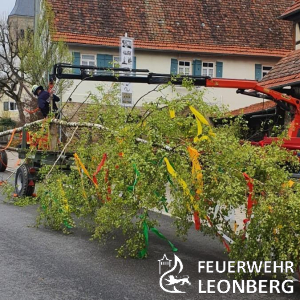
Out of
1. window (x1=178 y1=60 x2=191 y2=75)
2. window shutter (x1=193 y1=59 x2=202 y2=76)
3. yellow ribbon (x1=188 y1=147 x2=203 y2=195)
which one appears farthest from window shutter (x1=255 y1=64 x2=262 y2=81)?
yellow ribbon (x1=188 y1=147 x2=203 y2=195)

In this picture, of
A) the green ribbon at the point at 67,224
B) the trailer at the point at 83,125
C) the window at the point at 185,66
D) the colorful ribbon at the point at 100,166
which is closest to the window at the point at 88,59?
the window at the point at 185,66

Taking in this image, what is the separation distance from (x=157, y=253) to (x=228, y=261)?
966mm

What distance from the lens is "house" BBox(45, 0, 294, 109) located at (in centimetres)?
2865

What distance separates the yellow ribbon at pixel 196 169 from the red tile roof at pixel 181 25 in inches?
868

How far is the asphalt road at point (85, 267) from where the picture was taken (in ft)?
19.4

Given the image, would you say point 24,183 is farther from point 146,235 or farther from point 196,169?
point 196,169

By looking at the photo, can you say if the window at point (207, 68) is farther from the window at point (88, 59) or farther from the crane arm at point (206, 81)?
the crane arm at point (206, 81)

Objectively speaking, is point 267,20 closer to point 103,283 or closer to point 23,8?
point 103,283

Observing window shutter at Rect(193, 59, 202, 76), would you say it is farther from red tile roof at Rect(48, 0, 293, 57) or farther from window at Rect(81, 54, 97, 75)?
window at Rect(81, 54, 97, 75)

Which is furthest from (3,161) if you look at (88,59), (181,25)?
(181,25)

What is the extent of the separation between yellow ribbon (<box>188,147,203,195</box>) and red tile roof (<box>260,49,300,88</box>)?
11343mm

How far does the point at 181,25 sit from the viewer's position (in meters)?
30.8

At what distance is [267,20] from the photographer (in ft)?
107

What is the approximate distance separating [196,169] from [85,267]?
174 centimetres
